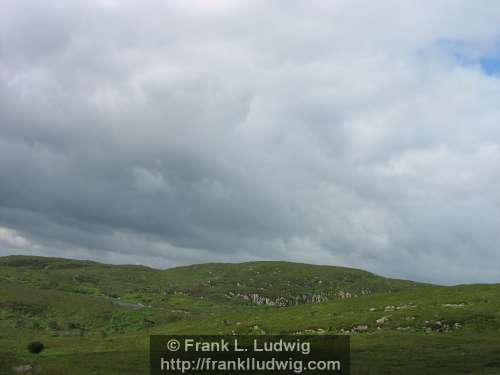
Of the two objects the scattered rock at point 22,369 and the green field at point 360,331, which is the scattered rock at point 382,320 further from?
the scattered rock at point 22,369

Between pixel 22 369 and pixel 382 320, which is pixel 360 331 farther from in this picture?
pixel 22 369

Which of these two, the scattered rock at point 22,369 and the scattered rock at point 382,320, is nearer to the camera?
the scattered rock at point 22,369

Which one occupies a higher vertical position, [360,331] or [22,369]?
[22,369]

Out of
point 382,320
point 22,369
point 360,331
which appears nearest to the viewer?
point 22,369

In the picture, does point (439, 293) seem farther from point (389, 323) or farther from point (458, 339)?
point (458, 339)

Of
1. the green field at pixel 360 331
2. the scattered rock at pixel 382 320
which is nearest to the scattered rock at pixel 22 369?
the green field at pixel 360 331

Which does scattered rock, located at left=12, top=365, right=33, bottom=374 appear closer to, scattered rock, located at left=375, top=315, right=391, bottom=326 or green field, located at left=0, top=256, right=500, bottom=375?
green field, located at left=0, top=256, right=500, bottom=375

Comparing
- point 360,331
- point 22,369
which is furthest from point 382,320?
point 22,369

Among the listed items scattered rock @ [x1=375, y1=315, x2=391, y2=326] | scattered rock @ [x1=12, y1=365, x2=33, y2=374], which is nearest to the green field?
scattered rock @ [x1=375, y1=315, x2=391, y2=326]

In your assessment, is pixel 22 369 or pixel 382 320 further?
pixel 382 320

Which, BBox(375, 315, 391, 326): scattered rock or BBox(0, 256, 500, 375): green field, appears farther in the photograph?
BBox(375, 315, 391, 326): scattered rock

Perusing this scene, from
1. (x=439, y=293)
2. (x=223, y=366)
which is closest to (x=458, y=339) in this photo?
(x=223, y=366)

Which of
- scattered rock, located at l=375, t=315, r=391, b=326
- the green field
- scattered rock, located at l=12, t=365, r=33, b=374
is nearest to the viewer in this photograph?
scattered rock, located at l=12, t=365, r=33, b=374

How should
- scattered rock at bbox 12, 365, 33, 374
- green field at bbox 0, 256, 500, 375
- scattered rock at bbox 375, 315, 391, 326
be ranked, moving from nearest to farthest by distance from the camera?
scattered rock at bbox 12, 365, 33, 374
green field at bbox 0, 256, 500, 375
scattered rock at bbox 375, 315, 391, 326
